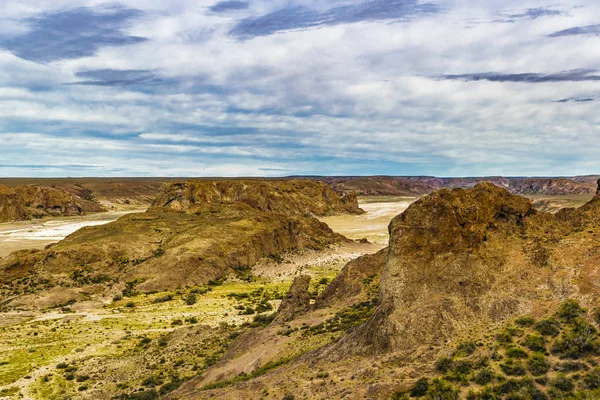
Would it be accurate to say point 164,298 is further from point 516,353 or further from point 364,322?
point 516,353

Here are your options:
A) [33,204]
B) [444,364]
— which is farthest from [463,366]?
[33,204]

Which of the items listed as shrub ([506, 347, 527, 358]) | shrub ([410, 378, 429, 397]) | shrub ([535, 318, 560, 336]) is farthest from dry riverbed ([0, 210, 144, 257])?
shrub ([535, 318, 560, 336])

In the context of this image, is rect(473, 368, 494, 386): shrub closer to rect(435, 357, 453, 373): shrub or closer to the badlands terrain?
the badlands terrain

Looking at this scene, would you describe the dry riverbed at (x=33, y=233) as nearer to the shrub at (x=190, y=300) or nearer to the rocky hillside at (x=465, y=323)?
the shrub at (x=190, y=300)

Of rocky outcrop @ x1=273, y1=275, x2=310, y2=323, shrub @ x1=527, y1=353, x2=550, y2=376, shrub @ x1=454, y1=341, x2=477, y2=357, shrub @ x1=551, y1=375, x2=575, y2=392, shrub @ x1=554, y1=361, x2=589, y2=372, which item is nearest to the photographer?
shrub @ x1=551, y1=375, x2=575, y2=392

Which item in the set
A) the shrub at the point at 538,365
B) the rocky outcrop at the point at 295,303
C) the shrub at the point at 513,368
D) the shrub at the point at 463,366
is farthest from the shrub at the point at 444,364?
the rocky outcrop at the point at 295,303
